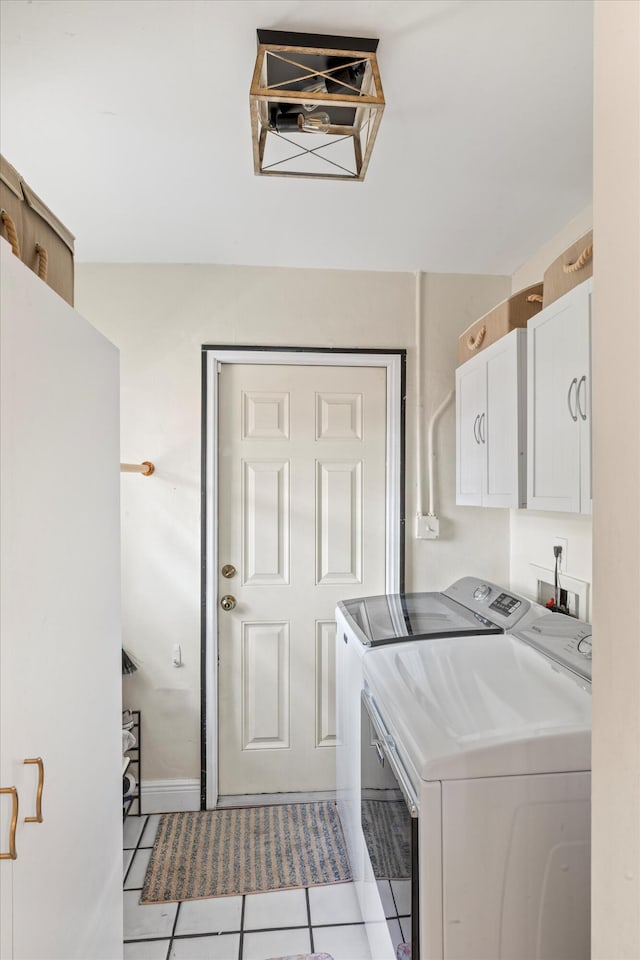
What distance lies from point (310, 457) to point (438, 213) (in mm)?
1101

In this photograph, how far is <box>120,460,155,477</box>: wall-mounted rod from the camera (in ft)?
7.38

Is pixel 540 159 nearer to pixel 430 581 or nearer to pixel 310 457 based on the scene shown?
pixel 310 457

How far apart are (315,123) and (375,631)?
4.80 ft

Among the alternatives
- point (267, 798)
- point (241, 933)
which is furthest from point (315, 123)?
point (267, 798)

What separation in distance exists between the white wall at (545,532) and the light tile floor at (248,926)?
1276mm

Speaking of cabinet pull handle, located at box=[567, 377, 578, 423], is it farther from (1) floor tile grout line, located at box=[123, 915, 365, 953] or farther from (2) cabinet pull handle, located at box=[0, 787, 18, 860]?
(1) floor tile grout line, located at box=[123, 915, 365, 953]

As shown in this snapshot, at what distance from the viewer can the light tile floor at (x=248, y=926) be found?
5.77 ft

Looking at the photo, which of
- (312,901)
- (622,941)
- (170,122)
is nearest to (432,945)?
(622,941)

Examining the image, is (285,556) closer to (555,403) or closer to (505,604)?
(505,604)

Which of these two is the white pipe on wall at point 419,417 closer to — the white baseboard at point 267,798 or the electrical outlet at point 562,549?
the electrical outlet at point 562,549

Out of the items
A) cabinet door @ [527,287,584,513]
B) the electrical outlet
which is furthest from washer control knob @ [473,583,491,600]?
cabinet door @ [527,287,584,513]

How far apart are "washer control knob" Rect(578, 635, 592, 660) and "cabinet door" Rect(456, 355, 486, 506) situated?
2.47ft

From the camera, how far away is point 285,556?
2.57m

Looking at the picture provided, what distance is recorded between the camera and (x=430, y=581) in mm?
2604
